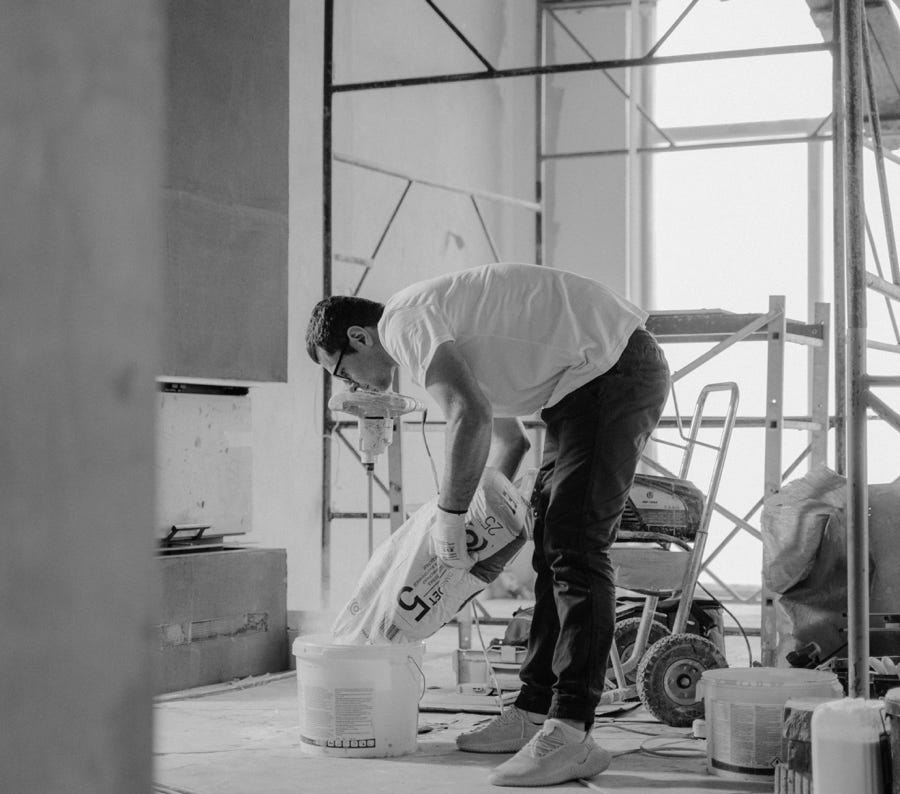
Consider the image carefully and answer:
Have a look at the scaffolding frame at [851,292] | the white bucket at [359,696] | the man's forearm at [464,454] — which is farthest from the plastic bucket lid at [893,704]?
the white bucket at [359,696]

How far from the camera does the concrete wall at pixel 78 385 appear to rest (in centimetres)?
54

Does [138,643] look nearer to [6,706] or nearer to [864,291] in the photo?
[6,706]

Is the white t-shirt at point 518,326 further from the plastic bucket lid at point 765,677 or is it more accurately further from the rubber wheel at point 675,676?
the rubber wheel at point 675,676

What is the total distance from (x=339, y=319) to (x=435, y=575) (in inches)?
26.9

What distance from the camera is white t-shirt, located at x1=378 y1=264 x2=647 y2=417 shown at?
2.60 m

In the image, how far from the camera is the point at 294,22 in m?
5.57

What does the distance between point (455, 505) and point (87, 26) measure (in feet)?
6.79

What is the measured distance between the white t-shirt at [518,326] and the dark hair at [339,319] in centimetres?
12

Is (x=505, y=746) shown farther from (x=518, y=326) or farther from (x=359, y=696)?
(x=518, y=326)

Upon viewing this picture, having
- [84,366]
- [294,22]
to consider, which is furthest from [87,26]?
[294,22]

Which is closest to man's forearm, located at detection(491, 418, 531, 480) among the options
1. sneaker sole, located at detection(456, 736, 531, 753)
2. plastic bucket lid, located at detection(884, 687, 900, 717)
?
sneaker sole, located at detection(456, 736, 531, 753)

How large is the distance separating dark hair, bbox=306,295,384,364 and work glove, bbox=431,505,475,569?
455 millimetres

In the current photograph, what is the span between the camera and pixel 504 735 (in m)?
2.88

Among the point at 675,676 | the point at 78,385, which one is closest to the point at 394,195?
the point at 675,676
